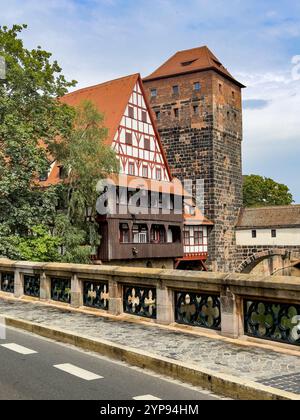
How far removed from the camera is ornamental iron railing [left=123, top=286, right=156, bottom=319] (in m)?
9.66

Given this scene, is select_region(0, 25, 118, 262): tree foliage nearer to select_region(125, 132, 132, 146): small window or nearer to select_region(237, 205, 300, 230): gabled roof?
select_region(125, 132, 132, 146): small window

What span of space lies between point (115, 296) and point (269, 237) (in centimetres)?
4280

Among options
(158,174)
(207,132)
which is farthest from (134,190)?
Result: (207,132)

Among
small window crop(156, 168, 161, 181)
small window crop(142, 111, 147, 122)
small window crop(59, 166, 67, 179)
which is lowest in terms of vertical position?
small window crop(59, 166, 67, 179)

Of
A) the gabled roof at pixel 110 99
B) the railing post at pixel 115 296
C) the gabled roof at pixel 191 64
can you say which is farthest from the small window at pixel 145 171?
the railing post at pixel 115 296

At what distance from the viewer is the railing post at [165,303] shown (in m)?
9.16

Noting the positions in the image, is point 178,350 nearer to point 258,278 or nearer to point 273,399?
point 258,278

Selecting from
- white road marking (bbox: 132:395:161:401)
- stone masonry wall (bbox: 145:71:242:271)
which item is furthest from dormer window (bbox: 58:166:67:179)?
white road marking (bbox: 132:395:161:401)

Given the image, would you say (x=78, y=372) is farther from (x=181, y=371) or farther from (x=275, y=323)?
(x=275, y=323)

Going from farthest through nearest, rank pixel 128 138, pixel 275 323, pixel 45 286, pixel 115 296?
pixel 128 138 < pixel 45 286 < pixel 115 296 < pixel 275 323

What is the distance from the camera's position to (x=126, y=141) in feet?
120

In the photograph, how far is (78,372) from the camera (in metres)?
6.55

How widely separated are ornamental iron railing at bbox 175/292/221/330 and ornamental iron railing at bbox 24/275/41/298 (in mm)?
5381
